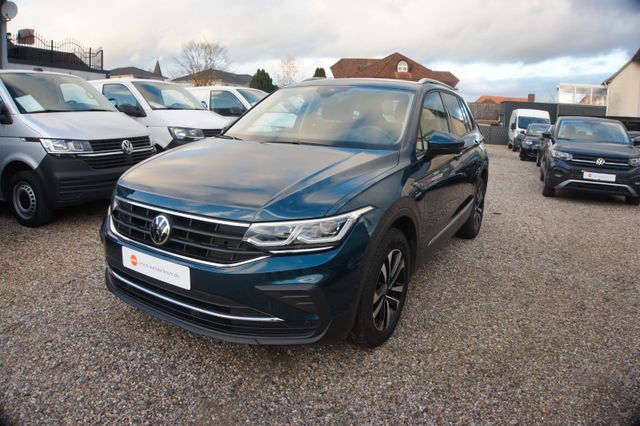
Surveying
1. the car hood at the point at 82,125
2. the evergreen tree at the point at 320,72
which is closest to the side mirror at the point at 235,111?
the car hood at the point at 82,125

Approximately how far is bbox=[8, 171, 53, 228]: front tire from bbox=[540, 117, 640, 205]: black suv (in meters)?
8.18

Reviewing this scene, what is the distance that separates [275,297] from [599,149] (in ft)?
26.8

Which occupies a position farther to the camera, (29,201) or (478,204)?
(478,204)

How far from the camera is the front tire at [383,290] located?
8.63 ft

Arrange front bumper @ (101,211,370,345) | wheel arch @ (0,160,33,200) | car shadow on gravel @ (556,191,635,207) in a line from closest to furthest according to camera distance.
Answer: front bumper @ (101,211,370,345) → wheel arch @ (0,160,33,200) → car shadow on gravel @ (556,191,635,207)

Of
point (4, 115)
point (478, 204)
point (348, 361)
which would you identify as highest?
point (4, 115)

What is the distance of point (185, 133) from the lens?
7.39 m

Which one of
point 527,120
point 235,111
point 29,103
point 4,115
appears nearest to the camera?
point 4,115

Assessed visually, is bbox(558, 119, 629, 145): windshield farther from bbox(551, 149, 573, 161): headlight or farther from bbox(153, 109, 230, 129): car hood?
bbox(153, 109, 230, 129): car hood

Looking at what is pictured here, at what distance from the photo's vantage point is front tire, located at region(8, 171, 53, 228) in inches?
203

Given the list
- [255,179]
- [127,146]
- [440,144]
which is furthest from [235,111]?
[255,179]

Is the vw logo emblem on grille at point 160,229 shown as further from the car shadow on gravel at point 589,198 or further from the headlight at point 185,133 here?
the car shadow on gravel at point 589,198

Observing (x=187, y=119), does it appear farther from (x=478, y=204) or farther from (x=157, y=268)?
(x=157, y=268)

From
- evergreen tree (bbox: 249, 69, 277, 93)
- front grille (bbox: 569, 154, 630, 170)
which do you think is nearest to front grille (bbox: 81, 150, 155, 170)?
front grille (bbox: 569, 154, 630, 170)
